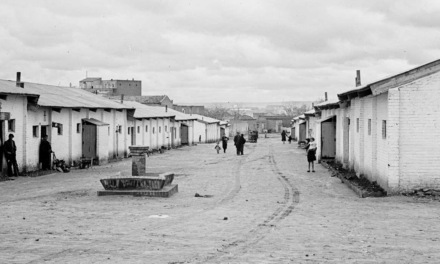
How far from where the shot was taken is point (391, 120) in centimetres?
1596

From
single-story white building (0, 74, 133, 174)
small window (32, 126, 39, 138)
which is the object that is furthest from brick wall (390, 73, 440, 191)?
small window (32, 126, 39, 138)

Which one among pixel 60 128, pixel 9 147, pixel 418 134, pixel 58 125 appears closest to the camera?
pixel 418 134

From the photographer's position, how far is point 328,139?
3178 centimetres

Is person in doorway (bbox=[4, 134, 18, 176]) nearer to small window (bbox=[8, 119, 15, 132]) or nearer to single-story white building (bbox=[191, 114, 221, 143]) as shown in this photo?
small window (bbox=[8, 119, 15, 132])

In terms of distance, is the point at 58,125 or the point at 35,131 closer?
the point at 35,131

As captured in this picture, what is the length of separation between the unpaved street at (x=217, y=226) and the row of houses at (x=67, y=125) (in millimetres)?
3990

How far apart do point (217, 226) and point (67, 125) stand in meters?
18.1

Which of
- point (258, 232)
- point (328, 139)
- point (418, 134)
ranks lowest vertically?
point (258, 232)

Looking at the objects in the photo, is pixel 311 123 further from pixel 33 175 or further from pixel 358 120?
pixel 33 175

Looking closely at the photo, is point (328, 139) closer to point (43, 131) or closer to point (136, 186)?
point (43, 131)

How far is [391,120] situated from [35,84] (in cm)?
2319

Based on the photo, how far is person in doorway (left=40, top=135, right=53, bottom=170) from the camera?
24.8 meters

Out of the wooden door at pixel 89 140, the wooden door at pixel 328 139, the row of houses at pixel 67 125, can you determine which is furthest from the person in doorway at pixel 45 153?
the wooden door at pixel 328 139

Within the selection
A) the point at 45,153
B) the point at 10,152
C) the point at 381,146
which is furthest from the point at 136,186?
the point at 45,153
